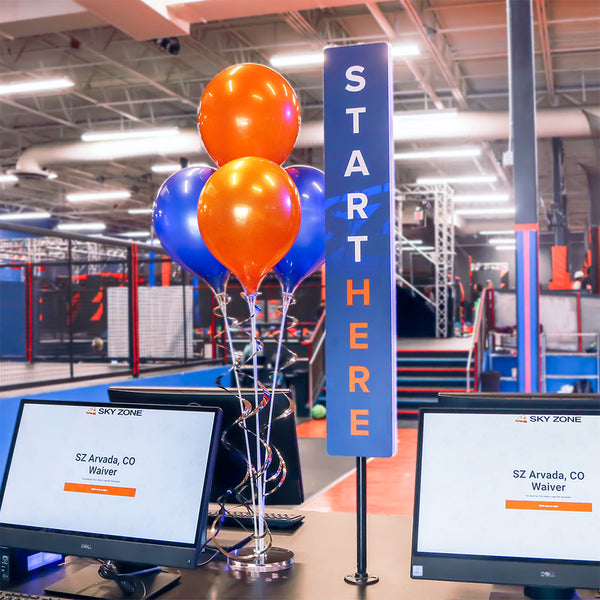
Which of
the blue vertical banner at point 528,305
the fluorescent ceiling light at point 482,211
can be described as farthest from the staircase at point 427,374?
the fluorescent ceiling light at point 482,211

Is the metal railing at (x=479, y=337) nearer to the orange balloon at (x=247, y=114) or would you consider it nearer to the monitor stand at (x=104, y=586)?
the orange balloon at (x=247, y=114)

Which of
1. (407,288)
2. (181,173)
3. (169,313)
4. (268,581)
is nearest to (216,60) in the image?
(169,313)

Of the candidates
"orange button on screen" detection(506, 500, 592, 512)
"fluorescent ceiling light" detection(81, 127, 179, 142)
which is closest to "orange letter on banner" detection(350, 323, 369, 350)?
"orange button on screen" detection(506, 500, 592, 512)

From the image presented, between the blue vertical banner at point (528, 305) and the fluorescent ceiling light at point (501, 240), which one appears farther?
the fluorescent ceiling light at point (501, 240)

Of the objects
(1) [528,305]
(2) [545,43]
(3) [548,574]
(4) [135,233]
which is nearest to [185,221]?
(3) [548,574]

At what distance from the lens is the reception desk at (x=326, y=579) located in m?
1.57

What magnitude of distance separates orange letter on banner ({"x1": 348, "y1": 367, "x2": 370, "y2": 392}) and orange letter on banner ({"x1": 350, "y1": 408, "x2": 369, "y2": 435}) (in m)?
0.05

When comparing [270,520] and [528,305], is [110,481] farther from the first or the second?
[528,305]

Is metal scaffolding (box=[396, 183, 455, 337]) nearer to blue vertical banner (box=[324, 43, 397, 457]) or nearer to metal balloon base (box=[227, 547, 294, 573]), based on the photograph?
blue vertical banner (box=[324, 43, 397, 457])

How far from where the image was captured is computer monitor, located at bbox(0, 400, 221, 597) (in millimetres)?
1557

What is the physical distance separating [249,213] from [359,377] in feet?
1.58

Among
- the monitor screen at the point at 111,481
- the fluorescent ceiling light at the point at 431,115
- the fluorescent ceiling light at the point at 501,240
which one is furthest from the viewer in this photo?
the fluorescent ceiling light at the point at 501,240

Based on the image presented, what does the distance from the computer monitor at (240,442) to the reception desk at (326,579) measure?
0.14 metres

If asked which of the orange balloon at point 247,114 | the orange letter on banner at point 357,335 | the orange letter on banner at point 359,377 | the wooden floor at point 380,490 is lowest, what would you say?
the wooden floor at point 380,490
